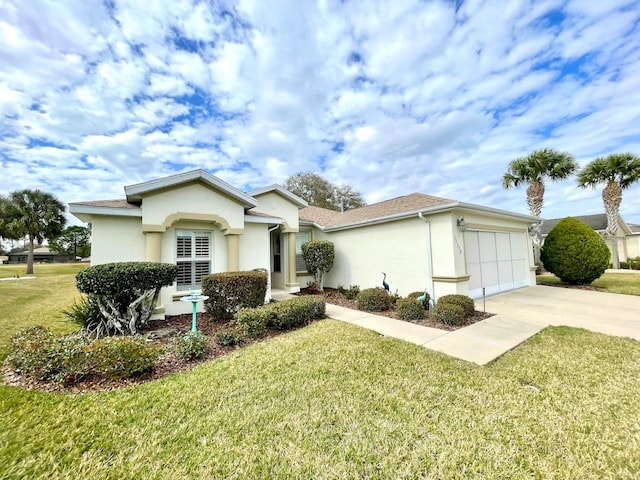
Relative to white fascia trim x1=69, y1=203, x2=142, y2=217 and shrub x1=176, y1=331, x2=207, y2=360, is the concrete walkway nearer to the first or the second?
shrub x1=176, y1=331, x2=207, y2=360

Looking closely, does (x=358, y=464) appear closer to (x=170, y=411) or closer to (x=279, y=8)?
(x=170, y=411)

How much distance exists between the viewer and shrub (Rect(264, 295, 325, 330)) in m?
6.50

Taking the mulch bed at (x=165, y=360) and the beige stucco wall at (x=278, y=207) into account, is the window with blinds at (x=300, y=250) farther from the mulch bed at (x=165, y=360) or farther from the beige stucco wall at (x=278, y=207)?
the mulch bed at (x=165, y=360)

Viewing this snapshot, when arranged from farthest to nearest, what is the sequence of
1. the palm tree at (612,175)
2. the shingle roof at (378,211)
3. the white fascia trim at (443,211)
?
the palm tree at (612,175), the shingle roof at (378,211), the white fascia trim at (443,211)

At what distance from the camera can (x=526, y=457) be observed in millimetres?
2564

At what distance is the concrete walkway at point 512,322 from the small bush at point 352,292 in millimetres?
1783

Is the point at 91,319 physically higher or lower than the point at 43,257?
lower

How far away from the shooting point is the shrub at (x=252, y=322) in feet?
19.8

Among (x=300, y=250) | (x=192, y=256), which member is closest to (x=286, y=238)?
(x=300, y=250)

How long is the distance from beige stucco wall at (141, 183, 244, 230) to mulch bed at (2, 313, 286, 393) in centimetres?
310

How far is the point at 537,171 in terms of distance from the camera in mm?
16766

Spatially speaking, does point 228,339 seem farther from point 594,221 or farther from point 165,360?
point 594,221

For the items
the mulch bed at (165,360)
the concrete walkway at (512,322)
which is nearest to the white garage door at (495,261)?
the concrete walkway at (512,322)

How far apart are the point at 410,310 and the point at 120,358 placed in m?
6.79
